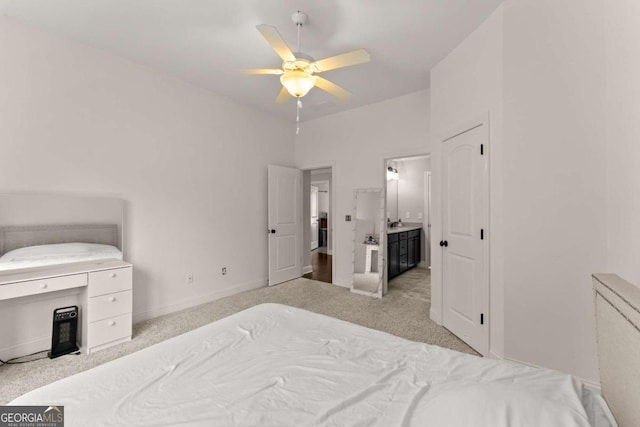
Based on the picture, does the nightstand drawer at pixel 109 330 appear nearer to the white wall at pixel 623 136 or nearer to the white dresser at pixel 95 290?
the white dresser at pixel 95 290

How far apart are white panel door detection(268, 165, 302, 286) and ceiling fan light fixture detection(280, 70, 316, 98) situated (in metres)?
2.36

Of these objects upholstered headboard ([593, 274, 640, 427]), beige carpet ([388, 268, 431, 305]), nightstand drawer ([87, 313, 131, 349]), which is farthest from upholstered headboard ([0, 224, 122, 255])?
beige carpet ([388, 268, 431, 305])

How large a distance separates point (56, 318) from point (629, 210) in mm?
4218

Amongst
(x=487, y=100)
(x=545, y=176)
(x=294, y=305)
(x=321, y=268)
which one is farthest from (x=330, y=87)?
(x=321, y=268)

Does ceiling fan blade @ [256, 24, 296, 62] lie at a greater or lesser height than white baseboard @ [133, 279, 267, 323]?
greater

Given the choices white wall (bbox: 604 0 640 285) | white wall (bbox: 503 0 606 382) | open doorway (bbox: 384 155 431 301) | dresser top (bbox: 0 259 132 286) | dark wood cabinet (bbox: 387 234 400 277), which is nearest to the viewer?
white wall (bbox: 604 0 640 285)

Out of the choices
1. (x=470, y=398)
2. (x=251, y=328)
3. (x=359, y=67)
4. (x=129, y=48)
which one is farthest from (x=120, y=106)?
(x=470, y=398)

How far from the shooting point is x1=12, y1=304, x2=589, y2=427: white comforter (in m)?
0.83

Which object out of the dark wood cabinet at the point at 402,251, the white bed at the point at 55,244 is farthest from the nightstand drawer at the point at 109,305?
the dark wood cabinet at the point at 402,251

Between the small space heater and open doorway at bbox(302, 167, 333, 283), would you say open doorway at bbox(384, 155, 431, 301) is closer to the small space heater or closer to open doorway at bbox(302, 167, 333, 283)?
open doorway at bbox(302, 167, 333, 283)

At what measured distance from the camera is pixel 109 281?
2.55m

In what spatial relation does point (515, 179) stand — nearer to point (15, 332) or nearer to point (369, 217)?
point (369, 217)

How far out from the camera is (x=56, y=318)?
2367 mm

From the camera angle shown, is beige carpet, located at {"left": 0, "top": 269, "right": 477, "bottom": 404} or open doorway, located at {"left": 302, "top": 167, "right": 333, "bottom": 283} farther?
open doorway, located at {"left": 302, "top": 167, "right": 333, "bottom": 283}
